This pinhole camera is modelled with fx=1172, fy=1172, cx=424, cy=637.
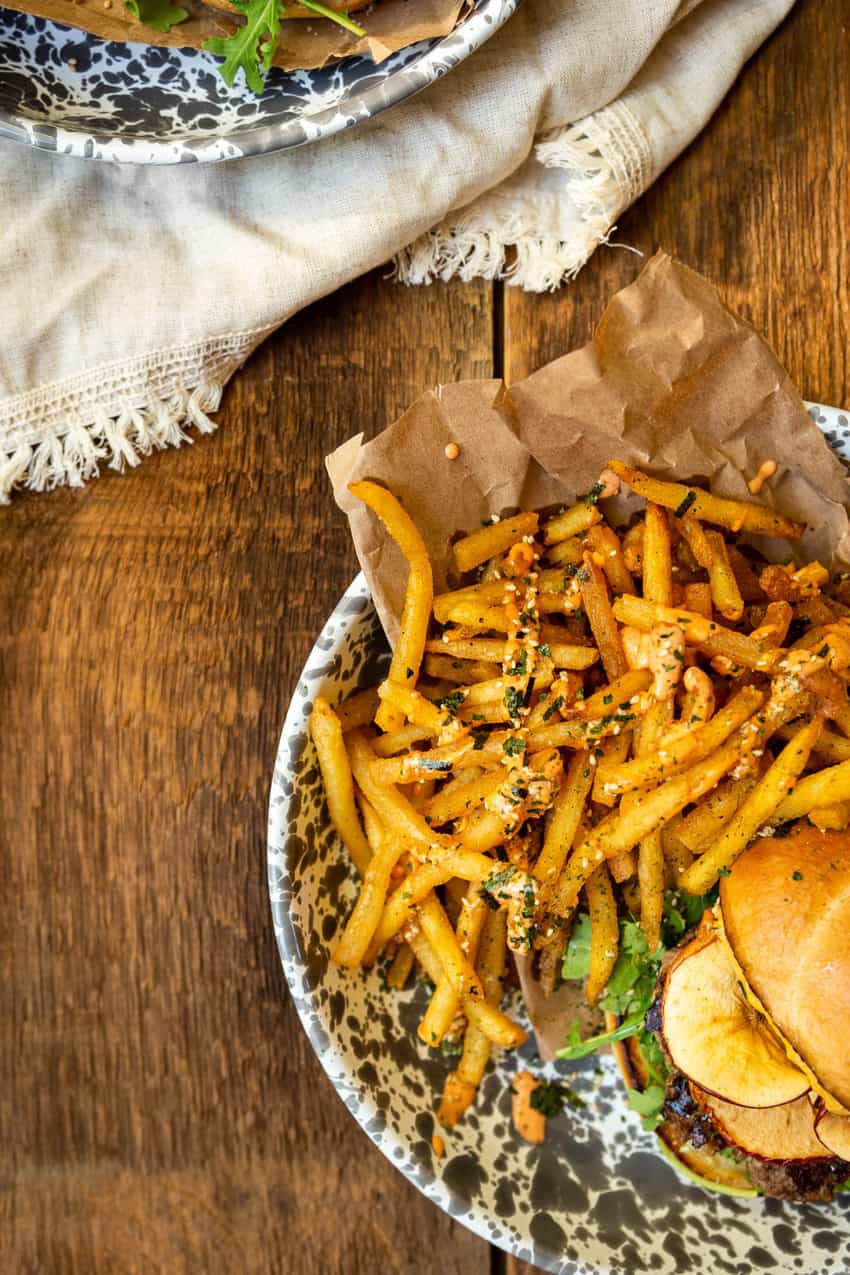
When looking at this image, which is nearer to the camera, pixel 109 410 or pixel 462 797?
pixel 462 797

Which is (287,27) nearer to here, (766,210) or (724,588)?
(766,210)

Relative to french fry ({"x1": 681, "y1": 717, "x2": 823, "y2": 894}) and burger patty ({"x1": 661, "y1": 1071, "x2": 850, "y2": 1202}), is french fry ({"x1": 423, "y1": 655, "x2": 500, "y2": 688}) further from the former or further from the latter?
burger patty ({"x1": 661, "y1": 1071, "x2": 850, "y2": 1202})

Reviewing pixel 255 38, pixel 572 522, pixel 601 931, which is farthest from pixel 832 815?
pixel 255 38

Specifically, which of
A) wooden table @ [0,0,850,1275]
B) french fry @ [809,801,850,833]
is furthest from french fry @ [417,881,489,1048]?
french fry @ [809,801,850,833]

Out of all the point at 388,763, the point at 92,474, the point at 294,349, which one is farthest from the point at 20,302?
the point at 388,763

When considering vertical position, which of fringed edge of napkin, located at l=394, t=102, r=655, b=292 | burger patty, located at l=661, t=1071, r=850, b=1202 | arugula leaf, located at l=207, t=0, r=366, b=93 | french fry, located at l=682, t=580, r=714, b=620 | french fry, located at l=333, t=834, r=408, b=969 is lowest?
burger patty, located at l=661, t=1071, r=850, b=1202
